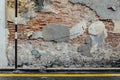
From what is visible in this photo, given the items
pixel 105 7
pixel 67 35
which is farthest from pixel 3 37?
pixel 105 7

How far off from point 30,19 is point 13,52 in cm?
81

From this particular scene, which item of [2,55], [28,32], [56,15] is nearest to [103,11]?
[56,15]

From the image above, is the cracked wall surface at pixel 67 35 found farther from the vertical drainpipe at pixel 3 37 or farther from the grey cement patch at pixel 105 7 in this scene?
the vertical drainpipe at pixel 3 37

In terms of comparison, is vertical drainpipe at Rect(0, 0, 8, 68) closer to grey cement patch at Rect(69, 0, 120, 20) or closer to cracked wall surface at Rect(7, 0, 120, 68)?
cracked wall surface at Rect(7, 0, 120, 68)

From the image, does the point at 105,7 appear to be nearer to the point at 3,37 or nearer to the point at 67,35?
the point at 67,35

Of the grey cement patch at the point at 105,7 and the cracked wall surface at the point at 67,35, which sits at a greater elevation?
the grey cement patch at the point at 105,7

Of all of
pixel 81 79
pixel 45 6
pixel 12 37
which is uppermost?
pixel 45 6

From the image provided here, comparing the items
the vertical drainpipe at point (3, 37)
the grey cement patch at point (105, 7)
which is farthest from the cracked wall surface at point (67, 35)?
the vertical drainpipe at point (3, 37)

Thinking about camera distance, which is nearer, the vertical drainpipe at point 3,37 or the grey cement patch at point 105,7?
Answer: the vertical drainpipe at point 3,37

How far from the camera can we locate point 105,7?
1100 centimetres

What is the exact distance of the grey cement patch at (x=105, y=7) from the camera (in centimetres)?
1095

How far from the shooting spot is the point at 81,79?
10.1 meters

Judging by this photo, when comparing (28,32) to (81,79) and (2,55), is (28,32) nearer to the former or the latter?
(2,55)

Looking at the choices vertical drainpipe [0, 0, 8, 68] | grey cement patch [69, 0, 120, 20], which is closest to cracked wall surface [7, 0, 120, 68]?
grey cement patch [69, 0, 120, 20]
